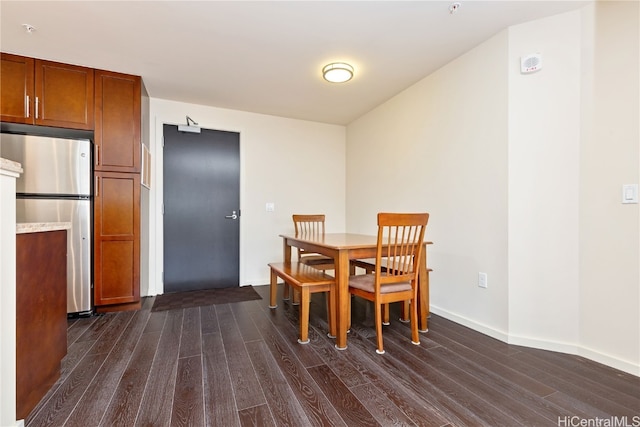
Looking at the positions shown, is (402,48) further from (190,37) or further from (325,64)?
(190,37)

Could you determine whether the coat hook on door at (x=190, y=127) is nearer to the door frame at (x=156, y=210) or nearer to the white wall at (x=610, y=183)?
the door frame at (x=156, y=210)

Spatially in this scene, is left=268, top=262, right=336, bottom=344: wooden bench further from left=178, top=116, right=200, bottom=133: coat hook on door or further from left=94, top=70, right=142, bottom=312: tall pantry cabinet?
left=178, top=116, right=200, bottom=133: coat hook on door

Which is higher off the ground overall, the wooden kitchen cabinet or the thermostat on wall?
the thermostat on wall

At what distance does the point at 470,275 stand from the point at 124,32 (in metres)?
3.49

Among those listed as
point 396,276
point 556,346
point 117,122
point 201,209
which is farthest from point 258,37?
point 556,346

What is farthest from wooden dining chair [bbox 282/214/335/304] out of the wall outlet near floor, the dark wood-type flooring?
the wall outlet near floor

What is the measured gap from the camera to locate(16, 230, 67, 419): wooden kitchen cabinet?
1.29m

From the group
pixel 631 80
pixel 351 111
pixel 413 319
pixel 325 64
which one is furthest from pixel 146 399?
pixel 351 111

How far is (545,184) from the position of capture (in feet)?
6.84

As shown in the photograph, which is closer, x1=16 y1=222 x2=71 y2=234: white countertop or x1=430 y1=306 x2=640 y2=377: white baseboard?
x1=16 y1=222 x2=71 y2=234: white countertop

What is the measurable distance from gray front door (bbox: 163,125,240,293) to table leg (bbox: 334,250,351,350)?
2.25 meters

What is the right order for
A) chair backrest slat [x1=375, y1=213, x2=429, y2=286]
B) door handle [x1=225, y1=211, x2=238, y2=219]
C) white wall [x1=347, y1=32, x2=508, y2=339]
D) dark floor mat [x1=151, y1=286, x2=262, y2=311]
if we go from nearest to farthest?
chair backrest slat [x1=375, y1=213, x2=429, y2=286], white wall [x1=347, y1=32, x2=508, y2=339], dark floor mat [x1=151, y1=286, x2=262, y2=311], door handle [x1=225, y1=211, x2=238, y2=219]

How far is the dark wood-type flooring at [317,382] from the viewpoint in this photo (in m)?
1.36

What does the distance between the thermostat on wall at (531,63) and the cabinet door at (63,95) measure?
3.80 meters
